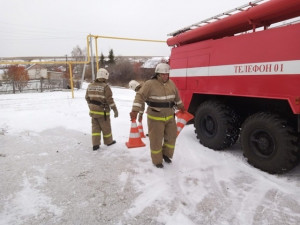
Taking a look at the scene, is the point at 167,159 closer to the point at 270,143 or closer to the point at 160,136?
the point at 160,136

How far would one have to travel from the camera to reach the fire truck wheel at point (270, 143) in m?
3.31

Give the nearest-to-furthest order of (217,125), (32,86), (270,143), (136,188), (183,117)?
(136,188) < (270,143) < (183,117) < (217,125) < (32,86)

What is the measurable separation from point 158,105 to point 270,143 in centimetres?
179

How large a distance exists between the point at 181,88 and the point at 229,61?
1.45 m

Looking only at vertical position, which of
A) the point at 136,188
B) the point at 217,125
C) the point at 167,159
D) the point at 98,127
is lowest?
the point at 136,188

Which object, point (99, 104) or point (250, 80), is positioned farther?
point (99, 104)

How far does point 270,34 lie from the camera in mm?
3365

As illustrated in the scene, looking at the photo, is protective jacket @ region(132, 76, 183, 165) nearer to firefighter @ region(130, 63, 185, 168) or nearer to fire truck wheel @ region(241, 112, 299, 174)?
firefighter @ region(130, 63, 185, 168)

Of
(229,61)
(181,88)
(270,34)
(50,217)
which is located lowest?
(50,217)

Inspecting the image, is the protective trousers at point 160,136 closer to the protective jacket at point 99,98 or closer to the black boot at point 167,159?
the black boot at point 167,159

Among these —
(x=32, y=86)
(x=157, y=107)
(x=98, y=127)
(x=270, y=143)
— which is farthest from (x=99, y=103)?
(x=32, y=86)

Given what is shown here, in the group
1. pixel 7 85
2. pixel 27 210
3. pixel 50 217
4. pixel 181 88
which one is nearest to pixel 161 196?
pixel 50 217

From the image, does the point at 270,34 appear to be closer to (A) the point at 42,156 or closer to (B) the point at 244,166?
(B) the point at 244,166

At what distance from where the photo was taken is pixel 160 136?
12.8 ft
